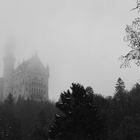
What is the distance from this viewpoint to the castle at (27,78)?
181m

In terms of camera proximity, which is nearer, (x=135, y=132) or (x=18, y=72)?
(x=135, y=132)

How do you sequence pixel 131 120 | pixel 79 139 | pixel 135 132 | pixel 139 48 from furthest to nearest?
1. pixel 131 120
2. pixel 135 132
3. pixel 79 139
4. pixel 139 48

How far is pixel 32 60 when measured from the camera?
183 metres

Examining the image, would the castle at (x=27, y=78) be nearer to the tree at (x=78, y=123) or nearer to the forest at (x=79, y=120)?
the forest at (x=79, y=120)

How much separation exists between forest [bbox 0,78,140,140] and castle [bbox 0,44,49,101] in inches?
2407

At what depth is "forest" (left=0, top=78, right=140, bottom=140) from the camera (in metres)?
34.8

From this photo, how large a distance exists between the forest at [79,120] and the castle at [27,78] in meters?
61.1

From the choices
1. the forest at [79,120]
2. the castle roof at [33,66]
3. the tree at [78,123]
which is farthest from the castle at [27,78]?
the tree at [78,123]

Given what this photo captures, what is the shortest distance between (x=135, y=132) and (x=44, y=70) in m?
125

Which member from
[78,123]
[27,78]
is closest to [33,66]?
[27,78]

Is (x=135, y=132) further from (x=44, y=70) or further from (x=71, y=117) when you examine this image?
(x=44, y=70)

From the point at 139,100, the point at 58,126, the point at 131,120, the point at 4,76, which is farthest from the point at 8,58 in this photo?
the point at 58,126

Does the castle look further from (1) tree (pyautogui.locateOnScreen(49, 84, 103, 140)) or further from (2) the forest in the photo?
(1) tree (pyautogui.locateOnScreen(49, 84, 103, 140))

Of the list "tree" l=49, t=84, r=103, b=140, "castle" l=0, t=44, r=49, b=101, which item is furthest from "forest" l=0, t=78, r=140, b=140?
"castle" l=0, t=44, r=49, b=101
